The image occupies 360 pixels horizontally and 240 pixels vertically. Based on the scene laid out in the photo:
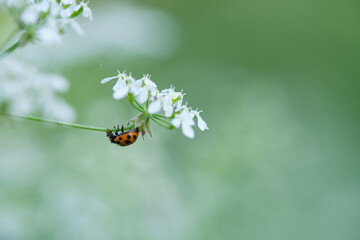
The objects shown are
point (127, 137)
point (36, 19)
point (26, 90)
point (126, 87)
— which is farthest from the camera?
point (26, 90)

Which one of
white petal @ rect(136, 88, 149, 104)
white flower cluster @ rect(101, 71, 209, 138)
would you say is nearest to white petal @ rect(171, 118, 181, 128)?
white flower cluster @ rect(101, 71, 209, 138)

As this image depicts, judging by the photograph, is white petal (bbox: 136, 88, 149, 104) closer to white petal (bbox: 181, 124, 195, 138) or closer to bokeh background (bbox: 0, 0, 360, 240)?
white petal (bbox: 181, 124, 195, 138)

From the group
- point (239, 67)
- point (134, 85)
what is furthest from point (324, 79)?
point (134, 85)

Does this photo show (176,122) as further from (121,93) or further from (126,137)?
(126,137)


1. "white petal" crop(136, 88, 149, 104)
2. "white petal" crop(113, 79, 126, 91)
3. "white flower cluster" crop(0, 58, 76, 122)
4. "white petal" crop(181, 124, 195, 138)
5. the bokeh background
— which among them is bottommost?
"white petal" crop(181, 124, 195, 138)

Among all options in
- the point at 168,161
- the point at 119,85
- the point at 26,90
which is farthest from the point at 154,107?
the point at 168,161

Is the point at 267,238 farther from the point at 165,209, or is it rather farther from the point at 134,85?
the point at 134,85

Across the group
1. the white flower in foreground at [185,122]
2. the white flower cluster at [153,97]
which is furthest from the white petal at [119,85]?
the white flower in foreground at [185,122]
